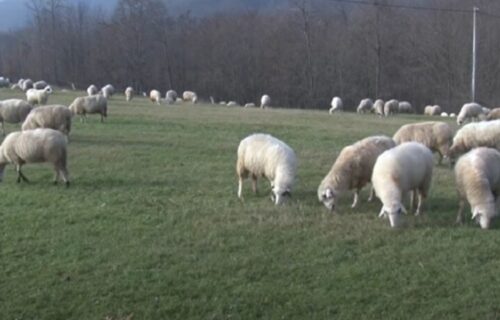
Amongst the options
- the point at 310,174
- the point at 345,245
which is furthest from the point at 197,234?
the point at 310,174

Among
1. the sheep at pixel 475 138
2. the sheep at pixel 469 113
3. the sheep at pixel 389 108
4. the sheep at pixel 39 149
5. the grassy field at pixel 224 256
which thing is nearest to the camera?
the grassy field at pixel 224 256

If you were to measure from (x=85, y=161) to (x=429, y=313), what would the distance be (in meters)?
11.2

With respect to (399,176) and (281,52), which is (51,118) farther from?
(281,52)

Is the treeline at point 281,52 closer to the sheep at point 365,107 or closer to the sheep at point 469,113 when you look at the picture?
the sheep at point 365,107

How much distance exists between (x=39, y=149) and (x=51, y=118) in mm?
6920

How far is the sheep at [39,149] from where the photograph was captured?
13.1 meters

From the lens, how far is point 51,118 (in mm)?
19672

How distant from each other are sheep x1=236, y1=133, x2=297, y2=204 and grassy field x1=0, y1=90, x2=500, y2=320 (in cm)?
35

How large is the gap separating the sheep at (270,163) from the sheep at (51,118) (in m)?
9.40

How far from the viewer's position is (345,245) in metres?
9.16

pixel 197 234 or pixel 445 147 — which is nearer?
pixel 197 234

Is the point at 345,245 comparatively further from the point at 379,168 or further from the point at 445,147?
the point at 445,147

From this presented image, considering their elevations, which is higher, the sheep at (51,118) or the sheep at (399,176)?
the sheep at (51,118)

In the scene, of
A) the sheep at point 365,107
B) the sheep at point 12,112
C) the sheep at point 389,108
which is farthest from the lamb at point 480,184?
the sheep at point 365,107
